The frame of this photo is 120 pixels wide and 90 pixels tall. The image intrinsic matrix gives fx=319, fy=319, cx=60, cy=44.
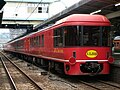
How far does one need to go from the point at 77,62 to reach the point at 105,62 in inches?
46.6

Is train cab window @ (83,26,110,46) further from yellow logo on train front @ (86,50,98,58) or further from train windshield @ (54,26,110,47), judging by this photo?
yellow logo on train front @ (86,50,98,58)

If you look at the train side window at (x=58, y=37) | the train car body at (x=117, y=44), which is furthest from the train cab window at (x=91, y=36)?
the train car body at (x=117, y=44)

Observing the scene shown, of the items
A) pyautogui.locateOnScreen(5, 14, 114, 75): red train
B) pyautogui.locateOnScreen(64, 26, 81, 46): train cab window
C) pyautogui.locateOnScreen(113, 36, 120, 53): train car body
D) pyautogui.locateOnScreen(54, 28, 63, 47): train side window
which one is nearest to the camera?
pyautogui.locateOnScreen(5, 14, 114, 75): red train

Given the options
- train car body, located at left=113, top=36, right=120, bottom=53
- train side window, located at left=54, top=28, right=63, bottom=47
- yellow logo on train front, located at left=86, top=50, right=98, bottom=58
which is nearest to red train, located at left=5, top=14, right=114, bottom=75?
yellow logo on train front, located at left=86, top=50, right=98, bottom=58

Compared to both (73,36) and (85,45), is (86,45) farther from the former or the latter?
(73,36)

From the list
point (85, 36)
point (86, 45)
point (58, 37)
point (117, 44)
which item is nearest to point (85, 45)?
point (86, 45)

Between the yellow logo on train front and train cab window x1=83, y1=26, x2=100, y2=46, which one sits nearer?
the yellow logo on train front

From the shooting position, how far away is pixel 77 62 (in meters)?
12.7

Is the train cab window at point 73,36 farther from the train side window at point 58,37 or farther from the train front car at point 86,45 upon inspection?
the train side window at point 58,37

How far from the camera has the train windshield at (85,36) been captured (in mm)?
12922

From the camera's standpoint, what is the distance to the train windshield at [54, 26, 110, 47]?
42.4ft

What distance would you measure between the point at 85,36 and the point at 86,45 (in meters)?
0.38

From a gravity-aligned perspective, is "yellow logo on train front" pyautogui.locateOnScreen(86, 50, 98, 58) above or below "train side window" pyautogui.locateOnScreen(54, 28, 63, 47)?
below

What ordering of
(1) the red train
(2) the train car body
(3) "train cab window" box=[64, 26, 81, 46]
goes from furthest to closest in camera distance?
(2) the train car body → (3) "train cab window" box=[64, 26, 81, 46] → (1) the red train
